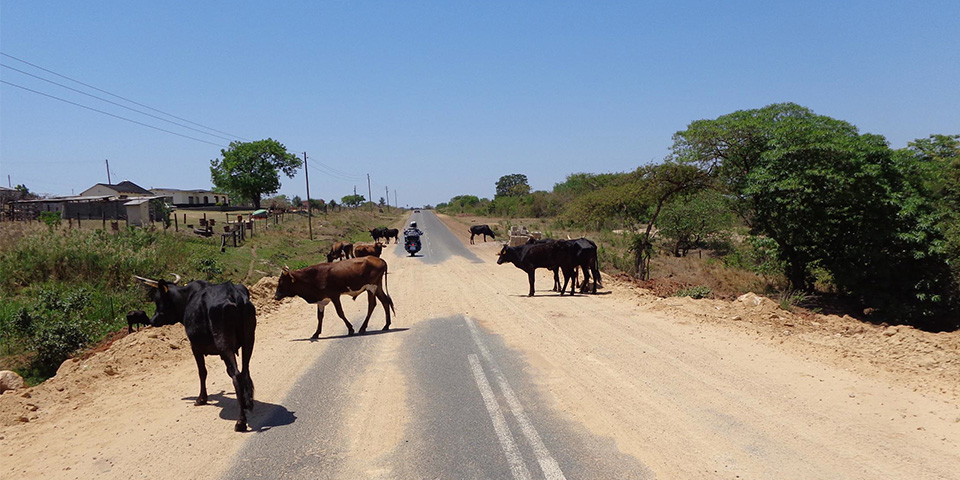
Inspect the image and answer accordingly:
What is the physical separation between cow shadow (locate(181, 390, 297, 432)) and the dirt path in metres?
0.03

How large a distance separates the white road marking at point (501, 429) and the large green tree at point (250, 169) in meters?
85.3

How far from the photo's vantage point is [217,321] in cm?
661

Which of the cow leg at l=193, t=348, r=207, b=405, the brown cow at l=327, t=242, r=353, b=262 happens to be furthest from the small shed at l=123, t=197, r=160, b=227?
the cow leg at l=193, t=348, r=207, b=405

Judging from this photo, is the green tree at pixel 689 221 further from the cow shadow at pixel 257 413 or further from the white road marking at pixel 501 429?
the cow shadow at pixel 257 413

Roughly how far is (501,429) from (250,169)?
3515 inches

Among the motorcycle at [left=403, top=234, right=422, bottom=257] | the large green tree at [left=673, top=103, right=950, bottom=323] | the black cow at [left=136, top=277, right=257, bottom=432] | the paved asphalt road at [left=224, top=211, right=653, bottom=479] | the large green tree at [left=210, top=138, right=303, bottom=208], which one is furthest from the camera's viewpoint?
the large green tree at [left=210, top=138, right=303, bottom=208]

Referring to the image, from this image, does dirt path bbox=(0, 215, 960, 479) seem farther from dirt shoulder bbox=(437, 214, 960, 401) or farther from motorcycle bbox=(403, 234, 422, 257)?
motorcycle bbox=(403, 234, 422, 257)

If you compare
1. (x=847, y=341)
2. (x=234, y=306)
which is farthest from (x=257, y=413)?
(x=847, y=341)

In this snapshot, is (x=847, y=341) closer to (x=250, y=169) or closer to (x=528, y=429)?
(x=528, y=429)

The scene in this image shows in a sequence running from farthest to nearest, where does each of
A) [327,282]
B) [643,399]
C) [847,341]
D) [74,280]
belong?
1. [74,280]
2. [327,282]
3. [847,341]
4. [643,399]

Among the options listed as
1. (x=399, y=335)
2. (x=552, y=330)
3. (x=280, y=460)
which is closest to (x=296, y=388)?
(x=280, y=460)

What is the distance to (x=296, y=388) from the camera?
7.77 m

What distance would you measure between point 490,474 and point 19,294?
14850 mm

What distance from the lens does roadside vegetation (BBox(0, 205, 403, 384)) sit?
1130 cm
